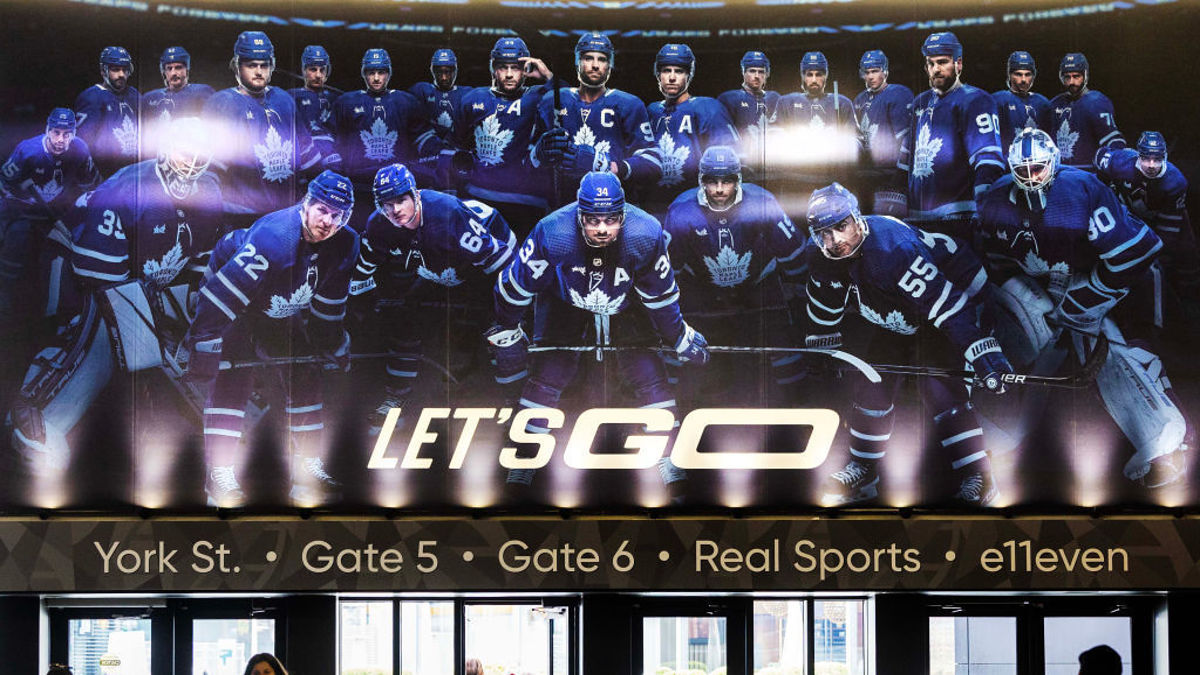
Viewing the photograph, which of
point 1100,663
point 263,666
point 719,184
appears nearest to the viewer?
point 1100,663

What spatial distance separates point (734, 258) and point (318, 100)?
3.85 metres

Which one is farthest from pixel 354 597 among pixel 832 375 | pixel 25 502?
pixel 832 375

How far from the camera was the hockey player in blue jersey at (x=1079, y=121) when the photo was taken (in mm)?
9969

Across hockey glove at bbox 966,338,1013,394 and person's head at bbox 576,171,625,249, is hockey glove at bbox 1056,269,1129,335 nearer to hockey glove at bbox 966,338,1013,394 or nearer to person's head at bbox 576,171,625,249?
hockey glove at bbox 966,338,1013,394

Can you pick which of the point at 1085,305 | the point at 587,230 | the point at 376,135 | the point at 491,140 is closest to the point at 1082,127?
the point at 1085,305

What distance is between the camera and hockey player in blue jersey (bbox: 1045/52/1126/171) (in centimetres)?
997

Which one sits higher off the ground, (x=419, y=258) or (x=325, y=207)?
(x=325, y=207)

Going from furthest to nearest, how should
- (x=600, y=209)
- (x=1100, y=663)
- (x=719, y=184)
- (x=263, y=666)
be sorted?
1. (x=719, y=184)
2. (x=600, y=209)
3. (x=263, y=666)
4. (x=1100, y=663)

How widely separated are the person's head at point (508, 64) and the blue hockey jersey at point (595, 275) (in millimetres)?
1271

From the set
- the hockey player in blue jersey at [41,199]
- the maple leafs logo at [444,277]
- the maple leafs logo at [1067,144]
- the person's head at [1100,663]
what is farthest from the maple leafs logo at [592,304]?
the person's head at [1100,663]

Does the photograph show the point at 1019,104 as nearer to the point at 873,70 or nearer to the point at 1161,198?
the point at 873,70

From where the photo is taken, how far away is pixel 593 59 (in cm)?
1000

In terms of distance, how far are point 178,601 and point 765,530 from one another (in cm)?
510

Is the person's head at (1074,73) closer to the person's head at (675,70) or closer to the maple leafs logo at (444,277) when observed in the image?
the person's head at (675,70)
